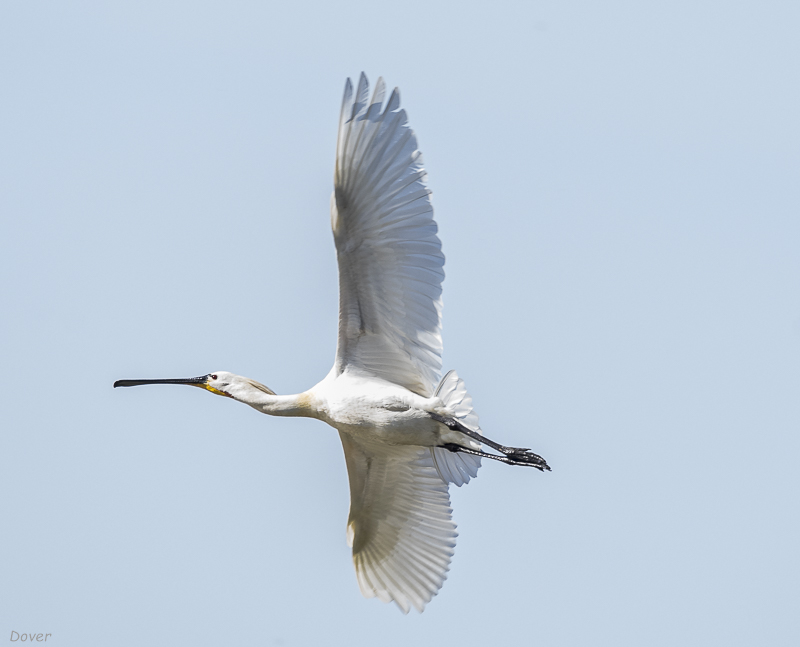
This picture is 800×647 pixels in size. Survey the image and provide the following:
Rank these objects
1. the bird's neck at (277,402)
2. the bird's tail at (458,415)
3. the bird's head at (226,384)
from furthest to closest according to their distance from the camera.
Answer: the bird's head at (226,384)
the bird's neck at (277,402)
the bird's tail at (458,415)

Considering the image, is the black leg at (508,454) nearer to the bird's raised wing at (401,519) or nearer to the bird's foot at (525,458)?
the bird's foot at (525,458)

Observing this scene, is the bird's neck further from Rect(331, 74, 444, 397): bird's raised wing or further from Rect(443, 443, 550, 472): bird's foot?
Rect(443, 443, 550, 472): bird's foot

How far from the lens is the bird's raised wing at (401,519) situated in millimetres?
14508

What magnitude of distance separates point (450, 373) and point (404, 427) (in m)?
0.81

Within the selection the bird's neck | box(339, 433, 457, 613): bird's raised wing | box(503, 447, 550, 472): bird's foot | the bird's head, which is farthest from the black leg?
the bird's head

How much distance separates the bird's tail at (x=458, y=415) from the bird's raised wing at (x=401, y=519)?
532mm

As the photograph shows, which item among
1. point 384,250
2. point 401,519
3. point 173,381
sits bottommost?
point 401,519

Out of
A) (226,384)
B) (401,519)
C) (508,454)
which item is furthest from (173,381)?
(508,454)

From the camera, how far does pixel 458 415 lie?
42.5ft

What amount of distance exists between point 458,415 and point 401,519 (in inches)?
99.1

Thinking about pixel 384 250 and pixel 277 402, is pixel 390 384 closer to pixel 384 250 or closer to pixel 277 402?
pixel 277 402

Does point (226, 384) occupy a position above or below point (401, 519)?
above

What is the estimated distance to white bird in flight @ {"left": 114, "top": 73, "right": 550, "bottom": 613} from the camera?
11594mm

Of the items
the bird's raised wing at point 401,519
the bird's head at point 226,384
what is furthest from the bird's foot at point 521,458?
the bird's head at point 226,384
